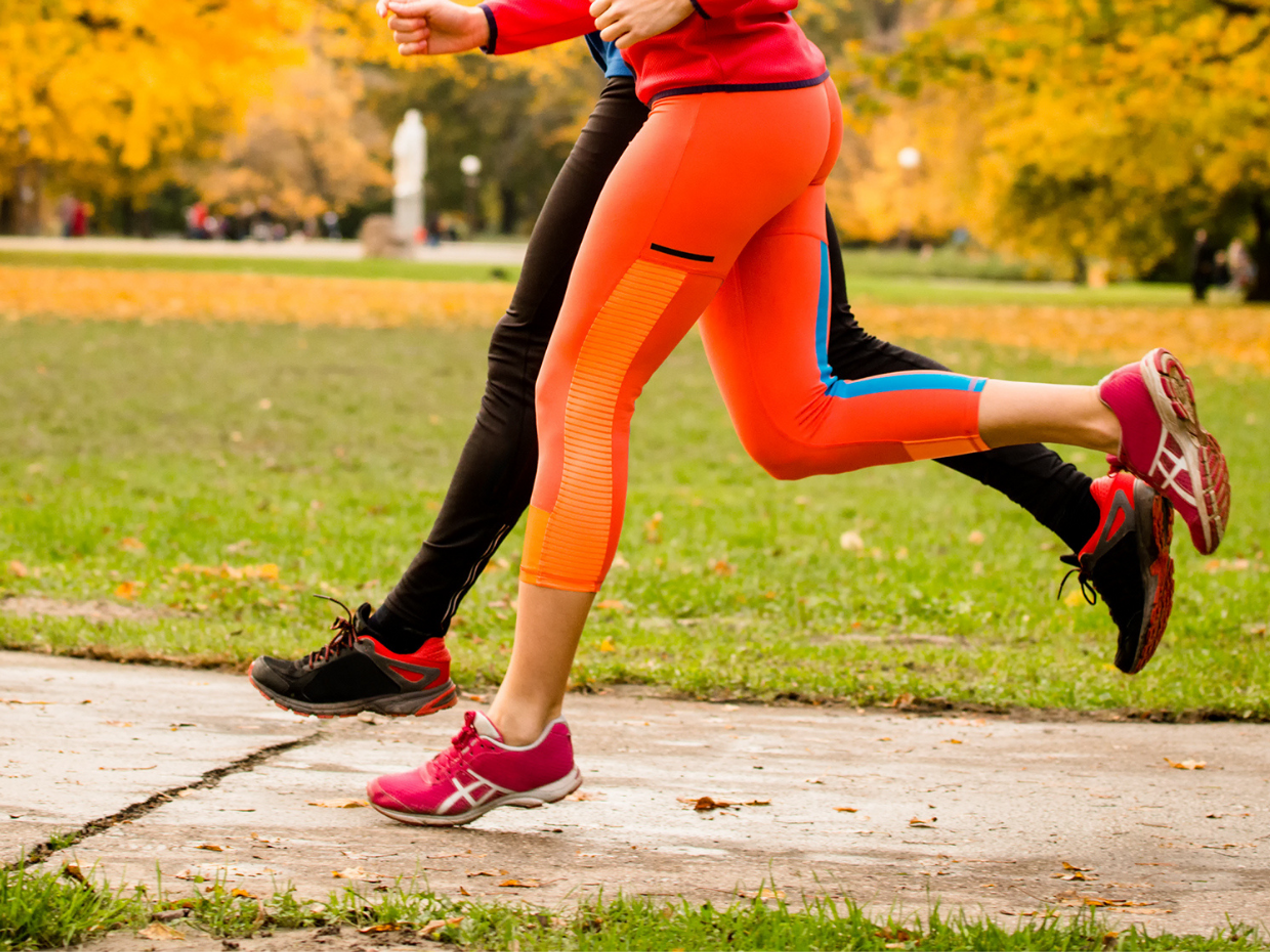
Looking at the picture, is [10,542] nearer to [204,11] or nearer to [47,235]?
[204,11]

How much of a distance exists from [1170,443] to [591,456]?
3.61ft

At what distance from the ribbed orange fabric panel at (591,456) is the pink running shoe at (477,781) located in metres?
0.31

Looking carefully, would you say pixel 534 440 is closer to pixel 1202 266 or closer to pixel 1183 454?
pixel 1183 454

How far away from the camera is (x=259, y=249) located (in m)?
48.6

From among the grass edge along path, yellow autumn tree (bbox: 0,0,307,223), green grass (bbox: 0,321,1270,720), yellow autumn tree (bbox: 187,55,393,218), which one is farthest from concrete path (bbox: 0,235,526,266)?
the grass edge along path

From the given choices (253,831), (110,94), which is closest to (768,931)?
(253,831)

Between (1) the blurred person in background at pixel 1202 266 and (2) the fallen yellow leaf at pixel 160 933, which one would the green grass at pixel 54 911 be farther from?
(1) the blurred person in background at pixel 1202 266

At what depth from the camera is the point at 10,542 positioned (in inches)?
227

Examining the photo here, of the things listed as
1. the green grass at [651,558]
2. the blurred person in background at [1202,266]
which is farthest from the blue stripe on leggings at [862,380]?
the blurred person in background at [1202,266]

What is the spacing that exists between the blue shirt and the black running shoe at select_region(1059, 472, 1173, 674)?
1286 mm

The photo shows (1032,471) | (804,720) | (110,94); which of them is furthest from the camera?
(110,94)

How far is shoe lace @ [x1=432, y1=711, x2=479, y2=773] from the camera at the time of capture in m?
2.68

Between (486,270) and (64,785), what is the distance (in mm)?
32364

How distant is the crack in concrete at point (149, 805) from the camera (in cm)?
234
